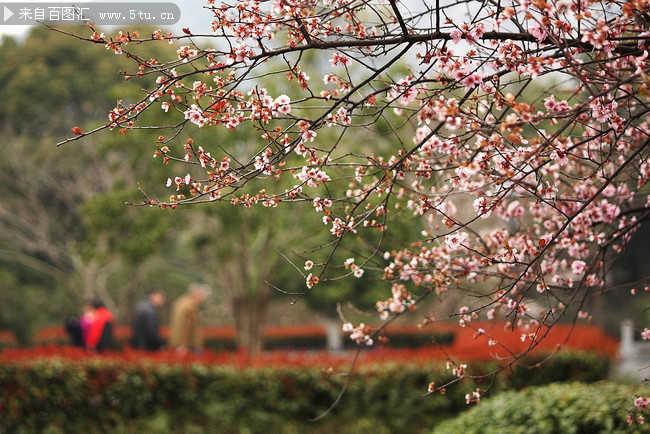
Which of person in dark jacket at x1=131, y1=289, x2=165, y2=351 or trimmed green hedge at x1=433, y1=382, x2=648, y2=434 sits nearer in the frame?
trimmed green hedge at x1=433, y1=382, x2=648, y2=434

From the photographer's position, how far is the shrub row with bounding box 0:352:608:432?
6.42 metres

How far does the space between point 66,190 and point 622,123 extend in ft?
64.6

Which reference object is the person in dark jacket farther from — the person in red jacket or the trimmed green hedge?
the trimmed green hedge

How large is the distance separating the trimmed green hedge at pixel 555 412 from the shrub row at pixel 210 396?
5.65ft

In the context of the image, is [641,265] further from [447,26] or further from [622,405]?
[447,26]

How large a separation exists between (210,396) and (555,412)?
12.1 ft

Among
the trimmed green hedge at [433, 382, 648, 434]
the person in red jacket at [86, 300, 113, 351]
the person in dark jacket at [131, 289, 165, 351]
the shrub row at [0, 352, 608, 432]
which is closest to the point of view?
the trimmed green hedge at [433, 382, 648, 434]

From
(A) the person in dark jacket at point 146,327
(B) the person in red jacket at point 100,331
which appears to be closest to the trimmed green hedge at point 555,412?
(A) the person in dark jacket at point 146,327

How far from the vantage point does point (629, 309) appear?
19.2 m

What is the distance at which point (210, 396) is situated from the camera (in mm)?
6699

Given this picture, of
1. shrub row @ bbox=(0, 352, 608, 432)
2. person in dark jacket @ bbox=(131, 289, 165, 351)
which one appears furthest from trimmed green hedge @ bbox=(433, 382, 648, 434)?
person in dark jacket @ bbox=(131, 289, 165, 351)

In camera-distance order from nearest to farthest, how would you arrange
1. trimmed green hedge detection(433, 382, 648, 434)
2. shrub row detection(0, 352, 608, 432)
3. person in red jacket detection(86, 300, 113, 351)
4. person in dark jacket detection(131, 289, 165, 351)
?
trimmed green hedge detection(433, 382, 648, 434) → shrub row detection(0, 352, 608, 432) → person in red jacket detection(86, 300, 113, 351) → person in dark jacket detection(131, 289, 165, 351)

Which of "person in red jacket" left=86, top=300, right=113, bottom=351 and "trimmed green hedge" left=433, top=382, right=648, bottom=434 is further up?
"person in red jacket" left=86, top=300, right=113, bottom=351

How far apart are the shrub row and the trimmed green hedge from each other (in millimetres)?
1723
